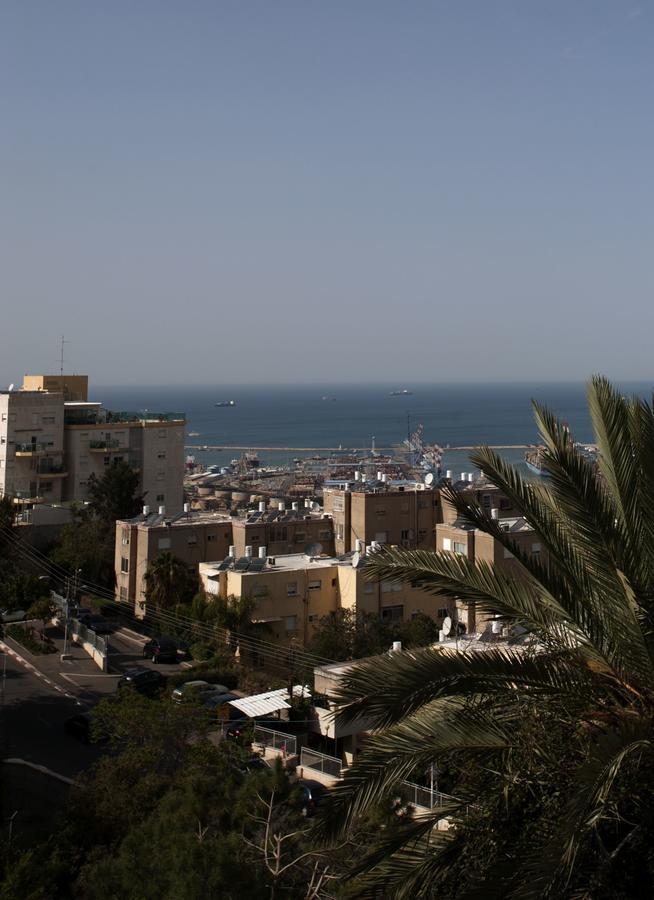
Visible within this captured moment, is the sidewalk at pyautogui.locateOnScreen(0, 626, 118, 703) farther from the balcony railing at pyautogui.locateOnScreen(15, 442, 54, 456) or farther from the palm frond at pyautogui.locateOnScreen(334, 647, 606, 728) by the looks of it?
the balcony railing at pyautogui.locateOnScreen(15, 442, 54, 456)

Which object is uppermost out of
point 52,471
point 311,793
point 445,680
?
point 445,680

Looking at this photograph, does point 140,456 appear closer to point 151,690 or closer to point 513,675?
point 151,690

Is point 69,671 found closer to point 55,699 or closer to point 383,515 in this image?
point 55,699

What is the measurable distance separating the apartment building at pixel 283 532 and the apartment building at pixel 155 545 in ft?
1.99

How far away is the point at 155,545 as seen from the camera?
98.0 ft

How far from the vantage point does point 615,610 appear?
5039 mm

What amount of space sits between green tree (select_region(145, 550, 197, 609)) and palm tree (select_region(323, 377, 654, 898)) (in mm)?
22449

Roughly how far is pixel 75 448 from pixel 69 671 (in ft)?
77.6

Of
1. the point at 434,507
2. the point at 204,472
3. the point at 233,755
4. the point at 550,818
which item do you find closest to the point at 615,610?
the point at 550,818

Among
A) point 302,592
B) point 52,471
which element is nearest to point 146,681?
point 302,592

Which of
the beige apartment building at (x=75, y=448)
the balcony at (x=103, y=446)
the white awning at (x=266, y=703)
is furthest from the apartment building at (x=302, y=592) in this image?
the balcony at (x=103, y=446)

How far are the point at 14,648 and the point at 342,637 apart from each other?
780 centimetres

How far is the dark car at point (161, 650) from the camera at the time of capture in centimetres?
2355

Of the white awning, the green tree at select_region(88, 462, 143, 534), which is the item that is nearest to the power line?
the white awning
